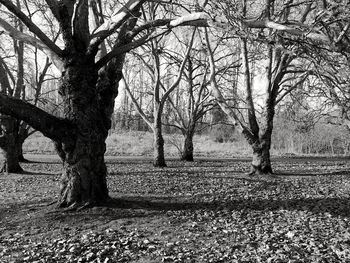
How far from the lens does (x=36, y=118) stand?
6.46 metres

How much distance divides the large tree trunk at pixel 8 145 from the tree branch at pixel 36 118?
23.9 feet

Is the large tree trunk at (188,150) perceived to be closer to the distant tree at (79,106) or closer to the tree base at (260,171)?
the tree base at (260,171)

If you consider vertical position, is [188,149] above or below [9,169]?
above

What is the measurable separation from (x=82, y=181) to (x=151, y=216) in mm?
1506

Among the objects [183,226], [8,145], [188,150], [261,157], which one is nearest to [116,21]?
[183,226]

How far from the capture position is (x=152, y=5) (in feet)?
52.7

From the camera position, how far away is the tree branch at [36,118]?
6.34 meters

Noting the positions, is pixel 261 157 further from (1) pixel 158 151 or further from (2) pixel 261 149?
(1) pixel 158 151

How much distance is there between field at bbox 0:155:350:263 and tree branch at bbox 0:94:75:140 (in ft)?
4.94

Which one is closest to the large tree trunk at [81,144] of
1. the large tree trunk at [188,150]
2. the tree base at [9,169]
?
the tree base at [9,169]

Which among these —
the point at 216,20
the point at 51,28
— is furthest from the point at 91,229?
the point at 51,28

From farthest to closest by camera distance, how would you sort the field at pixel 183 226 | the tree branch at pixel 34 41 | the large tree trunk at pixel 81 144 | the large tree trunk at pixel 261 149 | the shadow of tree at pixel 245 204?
1. the large tree trunk at pixel 261 149
2. the shadow of tree at pixel 245 204
3. the tree branch at pixel 34 41
4. the large tree trunk at pixel 81 144
5. the field at pixel 183 226

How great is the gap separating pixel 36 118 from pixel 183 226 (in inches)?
130

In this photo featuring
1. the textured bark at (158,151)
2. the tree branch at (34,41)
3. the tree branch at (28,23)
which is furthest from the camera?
the textured bark at (158,151)
